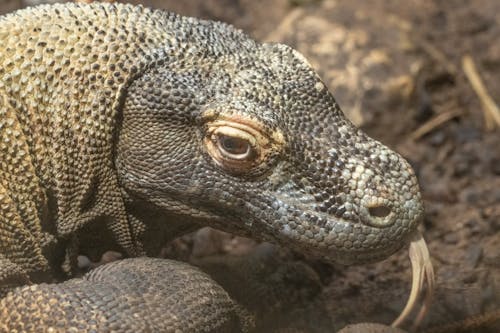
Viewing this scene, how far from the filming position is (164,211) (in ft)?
11.8

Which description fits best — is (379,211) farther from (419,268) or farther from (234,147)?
(234,147)

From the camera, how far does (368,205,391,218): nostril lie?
11.0ft

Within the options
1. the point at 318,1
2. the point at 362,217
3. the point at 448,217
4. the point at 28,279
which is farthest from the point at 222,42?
the point at 318,1

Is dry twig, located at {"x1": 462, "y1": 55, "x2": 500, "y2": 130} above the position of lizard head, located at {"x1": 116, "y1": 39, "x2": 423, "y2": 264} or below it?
above

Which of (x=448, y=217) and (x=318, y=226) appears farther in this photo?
(x=448, y=217)

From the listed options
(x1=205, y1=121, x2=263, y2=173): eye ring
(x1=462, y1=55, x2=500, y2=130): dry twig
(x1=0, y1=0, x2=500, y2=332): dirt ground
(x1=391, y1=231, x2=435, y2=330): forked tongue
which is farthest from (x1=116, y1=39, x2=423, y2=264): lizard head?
(x1=462, y1=55, x2=500, y2=130): dry twig

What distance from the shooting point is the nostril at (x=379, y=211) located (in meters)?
3.35

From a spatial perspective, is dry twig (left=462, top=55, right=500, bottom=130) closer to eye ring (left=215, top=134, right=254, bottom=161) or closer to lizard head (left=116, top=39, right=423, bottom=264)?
lizard head (left=116, top=39, right=423, bottom=264)

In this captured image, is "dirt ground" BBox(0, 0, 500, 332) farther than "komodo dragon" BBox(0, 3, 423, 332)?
Yes

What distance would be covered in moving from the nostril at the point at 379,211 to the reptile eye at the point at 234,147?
0.55 metres

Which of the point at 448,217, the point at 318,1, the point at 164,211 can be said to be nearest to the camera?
the point at 164,211

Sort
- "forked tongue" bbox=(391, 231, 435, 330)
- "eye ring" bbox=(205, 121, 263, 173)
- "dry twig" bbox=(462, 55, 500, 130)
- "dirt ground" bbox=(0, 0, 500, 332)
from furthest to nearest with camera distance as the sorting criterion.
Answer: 1. "dry twig" bbox=(462, 55, 500, 130)
2. "dirt ground" bbox=(0, 0, 500, 332)
3. "forked tongue" bbox=(391, 231, 435, 330)
4. "eye ring" bbox=(205, 121, 263, 173)

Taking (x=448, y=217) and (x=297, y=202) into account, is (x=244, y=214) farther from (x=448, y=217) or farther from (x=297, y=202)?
(x=448, y=217)

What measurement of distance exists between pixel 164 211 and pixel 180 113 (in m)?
0.47
